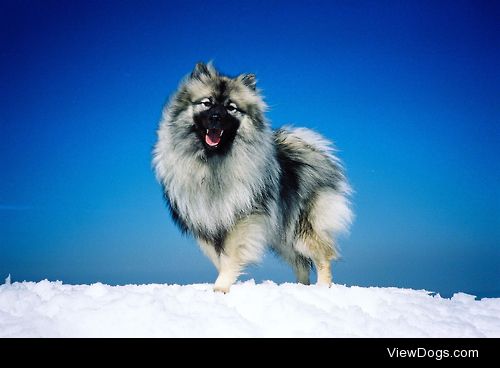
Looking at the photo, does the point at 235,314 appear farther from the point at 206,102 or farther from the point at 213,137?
the point at 206,102

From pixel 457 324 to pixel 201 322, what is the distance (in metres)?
1.79

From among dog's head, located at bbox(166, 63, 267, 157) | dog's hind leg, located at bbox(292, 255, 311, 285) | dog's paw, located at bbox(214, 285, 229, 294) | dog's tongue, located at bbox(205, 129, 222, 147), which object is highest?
dog's head, located at bbox(166, 63, 267, 157)

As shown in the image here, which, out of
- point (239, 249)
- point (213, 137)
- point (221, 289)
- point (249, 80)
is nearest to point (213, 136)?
point (213, 137)

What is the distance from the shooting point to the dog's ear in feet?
15.5

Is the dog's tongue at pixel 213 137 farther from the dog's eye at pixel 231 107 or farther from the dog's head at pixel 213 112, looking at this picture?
the dog's eye at pixel 231 107

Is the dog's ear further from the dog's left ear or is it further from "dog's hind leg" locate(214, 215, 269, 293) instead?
"dog's hind leg" locate(214, 215, 269, 293)

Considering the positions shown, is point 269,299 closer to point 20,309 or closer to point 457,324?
point 457,324

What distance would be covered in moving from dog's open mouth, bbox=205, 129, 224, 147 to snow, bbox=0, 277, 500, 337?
1.41 m

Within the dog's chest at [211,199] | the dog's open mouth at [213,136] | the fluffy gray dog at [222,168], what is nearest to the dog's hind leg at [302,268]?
the fluffy gray dog at [222,168]

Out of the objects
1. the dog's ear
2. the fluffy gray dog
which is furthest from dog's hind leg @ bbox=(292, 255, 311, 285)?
the dog's ear

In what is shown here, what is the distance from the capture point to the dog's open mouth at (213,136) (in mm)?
4449

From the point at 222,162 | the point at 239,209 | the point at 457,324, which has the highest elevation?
the point at 222,162
